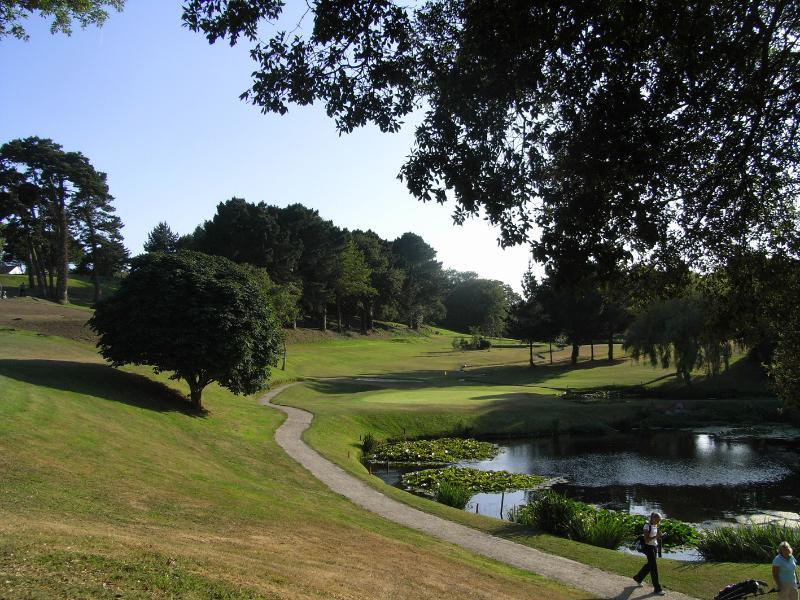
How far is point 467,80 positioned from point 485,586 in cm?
1053

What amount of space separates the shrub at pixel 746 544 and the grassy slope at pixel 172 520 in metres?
6.81

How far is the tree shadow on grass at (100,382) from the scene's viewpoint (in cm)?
2903

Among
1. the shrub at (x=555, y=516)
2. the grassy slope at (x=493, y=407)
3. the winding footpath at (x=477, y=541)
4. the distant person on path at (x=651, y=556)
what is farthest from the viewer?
the shrub at (x=555, y=516)

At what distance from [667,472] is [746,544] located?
13.6m

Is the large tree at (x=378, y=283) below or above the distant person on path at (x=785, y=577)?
above

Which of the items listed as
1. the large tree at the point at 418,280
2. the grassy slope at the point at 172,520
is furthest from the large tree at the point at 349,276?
the grassy slope at the point at 172,520

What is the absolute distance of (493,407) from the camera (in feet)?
150

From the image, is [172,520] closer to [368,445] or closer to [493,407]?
[368,445]

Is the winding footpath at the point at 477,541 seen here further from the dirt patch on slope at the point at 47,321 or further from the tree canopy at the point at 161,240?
the tree canopy at the point at 161,240

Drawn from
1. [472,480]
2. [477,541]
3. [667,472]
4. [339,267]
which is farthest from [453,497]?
[339,267]

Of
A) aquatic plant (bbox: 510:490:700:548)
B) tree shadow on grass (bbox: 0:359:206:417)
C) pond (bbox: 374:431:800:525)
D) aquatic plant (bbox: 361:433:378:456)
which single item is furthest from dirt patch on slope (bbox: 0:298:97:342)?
aquatic plant (bbox: 510:490:700:548)

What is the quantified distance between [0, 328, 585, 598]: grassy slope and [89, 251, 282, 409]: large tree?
2.59 metres

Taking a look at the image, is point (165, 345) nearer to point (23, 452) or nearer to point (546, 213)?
point (23, 452)

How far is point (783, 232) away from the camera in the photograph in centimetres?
1187
